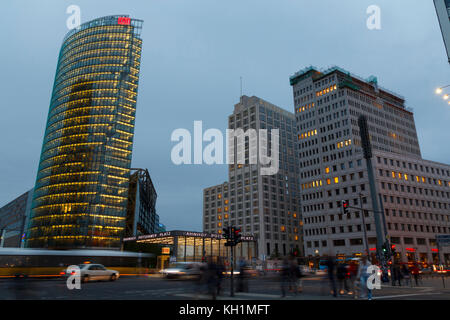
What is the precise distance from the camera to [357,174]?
279ft

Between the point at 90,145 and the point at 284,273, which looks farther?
the point at 90,145

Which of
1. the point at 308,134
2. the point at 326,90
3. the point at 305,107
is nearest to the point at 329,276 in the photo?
the point at 308,134

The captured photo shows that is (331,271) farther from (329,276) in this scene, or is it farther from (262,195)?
(262,195)

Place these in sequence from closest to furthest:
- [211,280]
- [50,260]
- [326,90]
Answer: [211,280]
[50,260]
[326,90]

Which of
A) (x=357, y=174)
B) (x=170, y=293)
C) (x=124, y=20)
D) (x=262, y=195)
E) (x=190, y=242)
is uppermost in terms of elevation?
(x=124, y=20)

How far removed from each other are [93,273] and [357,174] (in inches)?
2927

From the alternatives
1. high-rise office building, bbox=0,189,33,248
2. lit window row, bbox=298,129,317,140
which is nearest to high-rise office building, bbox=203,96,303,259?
lit window row, bbox=298,129,317,140

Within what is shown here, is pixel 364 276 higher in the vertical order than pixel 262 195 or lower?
lower

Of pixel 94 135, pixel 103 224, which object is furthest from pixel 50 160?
pixel 103 224

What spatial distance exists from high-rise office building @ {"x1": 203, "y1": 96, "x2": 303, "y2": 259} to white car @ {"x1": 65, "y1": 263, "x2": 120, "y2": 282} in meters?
Answer: 84.6

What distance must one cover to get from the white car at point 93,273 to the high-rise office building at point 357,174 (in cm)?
6026

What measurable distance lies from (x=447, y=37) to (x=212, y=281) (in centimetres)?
3285

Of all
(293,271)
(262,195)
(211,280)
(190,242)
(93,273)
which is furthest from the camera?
(262,195)

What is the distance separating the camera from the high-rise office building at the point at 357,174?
80.2 meters
